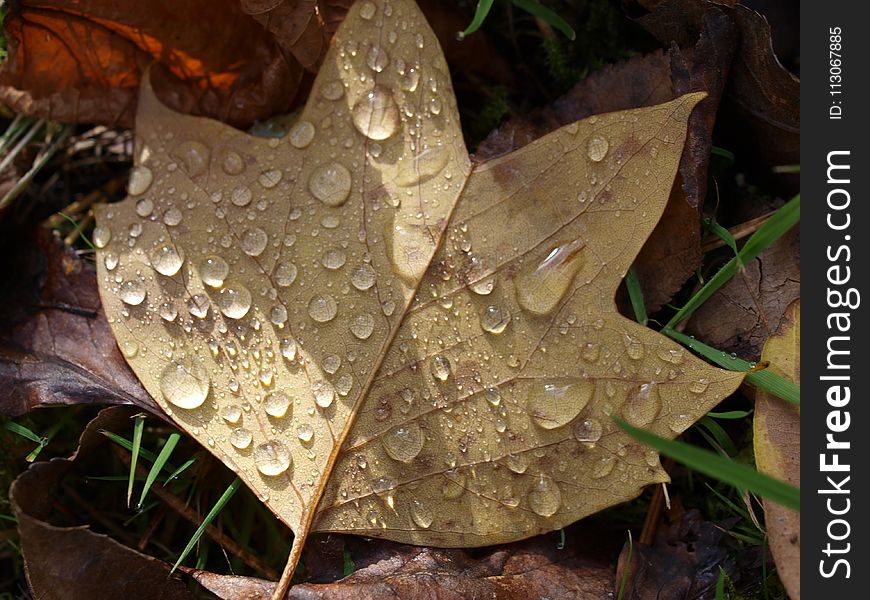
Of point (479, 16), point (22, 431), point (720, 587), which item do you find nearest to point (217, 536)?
point (22, 431)

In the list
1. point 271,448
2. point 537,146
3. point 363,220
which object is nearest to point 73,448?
point 271,448

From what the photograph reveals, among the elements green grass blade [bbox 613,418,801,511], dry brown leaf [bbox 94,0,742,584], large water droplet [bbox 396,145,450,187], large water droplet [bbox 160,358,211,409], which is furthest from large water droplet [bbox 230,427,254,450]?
green grass blade [bbox 613,418,801,511]

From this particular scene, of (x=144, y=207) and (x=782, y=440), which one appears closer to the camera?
(x=782, y=440)

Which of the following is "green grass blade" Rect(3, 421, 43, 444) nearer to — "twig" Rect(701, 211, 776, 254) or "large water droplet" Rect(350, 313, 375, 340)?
"large water droplet" Rect(350, 313, 375, 340)

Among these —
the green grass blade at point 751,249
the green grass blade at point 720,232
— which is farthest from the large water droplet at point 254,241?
the green grass blade at point 720,232

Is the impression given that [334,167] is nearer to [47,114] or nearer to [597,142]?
[597,142]

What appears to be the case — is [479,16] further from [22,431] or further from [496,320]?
[22,431]
